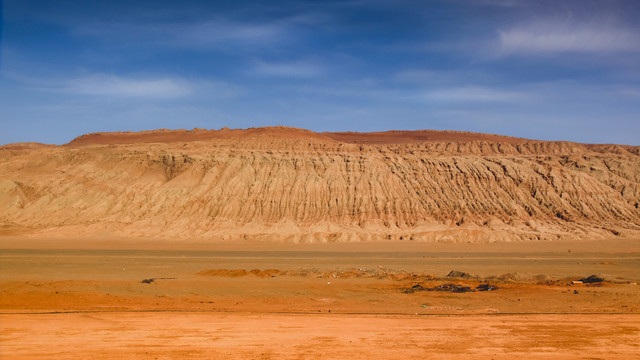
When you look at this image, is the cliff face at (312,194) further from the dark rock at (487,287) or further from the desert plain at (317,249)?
the dark rock at (487,287)

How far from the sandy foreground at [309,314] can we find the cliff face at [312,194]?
84.4 feet

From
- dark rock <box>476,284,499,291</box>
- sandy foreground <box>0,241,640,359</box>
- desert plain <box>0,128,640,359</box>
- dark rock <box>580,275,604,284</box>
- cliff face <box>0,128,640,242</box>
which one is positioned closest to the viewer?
sandy foreground <box>0,241,640,359</box>

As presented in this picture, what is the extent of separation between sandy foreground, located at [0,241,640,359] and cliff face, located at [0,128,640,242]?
25726mm

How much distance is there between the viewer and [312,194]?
220ft

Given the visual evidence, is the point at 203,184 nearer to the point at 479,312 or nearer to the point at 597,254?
the point at 597,254

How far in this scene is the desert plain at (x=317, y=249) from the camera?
13.4 metres

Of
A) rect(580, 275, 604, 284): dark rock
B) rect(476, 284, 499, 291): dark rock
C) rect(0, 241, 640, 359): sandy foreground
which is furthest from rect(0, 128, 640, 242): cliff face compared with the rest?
rect(476, 284, 499, 291): dark rock

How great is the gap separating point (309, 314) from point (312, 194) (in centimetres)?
5049

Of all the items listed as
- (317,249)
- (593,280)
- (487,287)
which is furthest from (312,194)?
(487,287)

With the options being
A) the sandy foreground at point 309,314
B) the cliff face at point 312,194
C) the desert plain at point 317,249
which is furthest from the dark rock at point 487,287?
the cliff face at point 312,194

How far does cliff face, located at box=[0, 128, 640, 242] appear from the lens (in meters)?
60.1

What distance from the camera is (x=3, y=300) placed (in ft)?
62.6

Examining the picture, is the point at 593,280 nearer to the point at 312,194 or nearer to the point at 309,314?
the point at 309,314

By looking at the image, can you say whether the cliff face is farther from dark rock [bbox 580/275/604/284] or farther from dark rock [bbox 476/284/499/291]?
dark rock [bbox 476/284/499/291]
